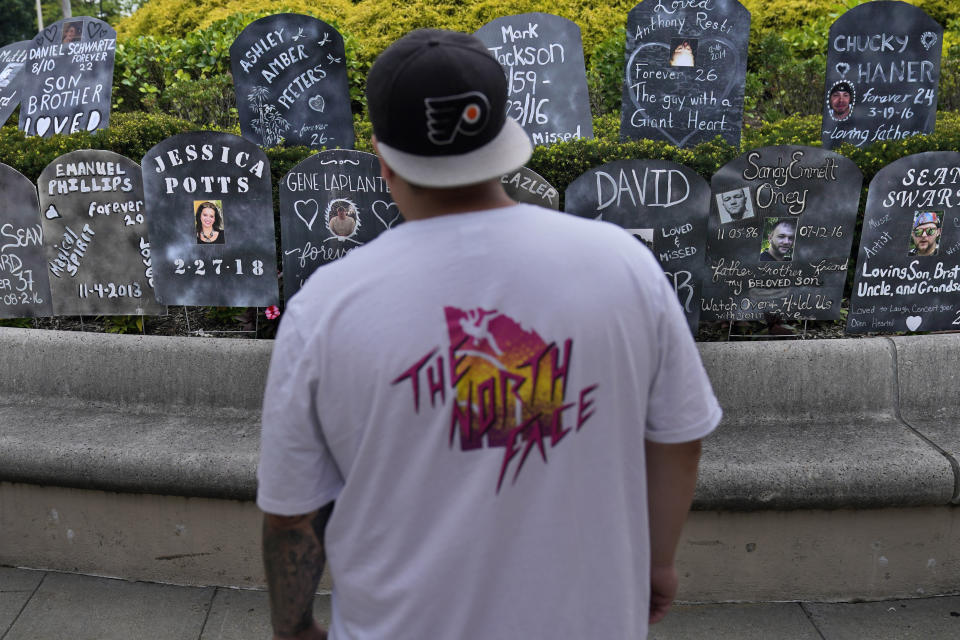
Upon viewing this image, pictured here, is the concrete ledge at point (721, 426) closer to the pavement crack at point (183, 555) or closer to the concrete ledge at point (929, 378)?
the concrete ledge at point (929, 378)

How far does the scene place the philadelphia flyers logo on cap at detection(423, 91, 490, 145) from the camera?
1126 mm

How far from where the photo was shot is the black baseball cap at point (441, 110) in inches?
44.2

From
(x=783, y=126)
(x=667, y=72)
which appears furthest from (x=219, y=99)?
(x=783, y=126)

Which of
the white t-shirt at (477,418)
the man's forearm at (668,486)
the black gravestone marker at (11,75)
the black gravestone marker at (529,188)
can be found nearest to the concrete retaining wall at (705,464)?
the black gravestone marker at (529,188)

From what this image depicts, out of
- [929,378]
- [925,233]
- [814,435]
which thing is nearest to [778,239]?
[925,233]

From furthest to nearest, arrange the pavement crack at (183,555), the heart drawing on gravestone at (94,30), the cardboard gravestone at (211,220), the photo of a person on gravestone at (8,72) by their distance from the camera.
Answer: the photo of a person on gravestone at (8,72) → the heart drawing on gravestone at (94,30) → the cardboard gravestone at (211,220) → the pavement crack at (183,555)

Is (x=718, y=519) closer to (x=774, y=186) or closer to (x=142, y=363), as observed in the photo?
(x=774, y=186)

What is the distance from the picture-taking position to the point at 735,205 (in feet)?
11.5

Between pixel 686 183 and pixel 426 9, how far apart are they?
500 cm

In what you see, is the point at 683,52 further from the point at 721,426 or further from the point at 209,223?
the point at 209,223

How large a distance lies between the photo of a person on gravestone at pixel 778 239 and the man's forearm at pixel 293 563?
2.74 m

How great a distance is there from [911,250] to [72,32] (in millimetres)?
5216

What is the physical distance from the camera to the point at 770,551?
9.26 feet

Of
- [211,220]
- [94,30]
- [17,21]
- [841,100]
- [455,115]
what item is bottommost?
[211,220]
